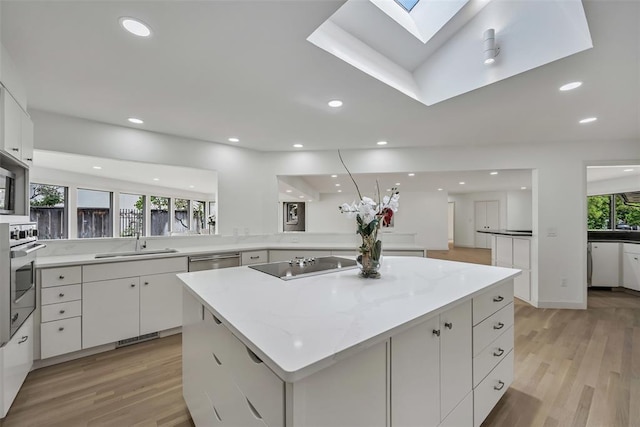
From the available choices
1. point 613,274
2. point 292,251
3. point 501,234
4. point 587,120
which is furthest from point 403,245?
point 613,274

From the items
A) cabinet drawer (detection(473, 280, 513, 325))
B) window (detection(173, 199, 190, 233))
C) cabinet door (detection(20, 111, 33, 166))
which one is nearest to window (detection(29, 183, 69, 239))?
window (detection(173, 199, 190, 233))

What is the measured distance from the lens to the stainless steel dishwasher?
308 cm

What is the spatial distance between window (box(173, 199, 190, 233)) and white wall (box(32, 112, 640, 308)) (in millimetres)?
4906

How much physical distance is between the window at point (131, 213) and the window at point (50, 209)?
3.83 ft

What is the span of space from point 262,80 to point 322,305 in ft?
5.76

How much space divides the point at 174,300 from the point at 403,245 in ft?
9.69

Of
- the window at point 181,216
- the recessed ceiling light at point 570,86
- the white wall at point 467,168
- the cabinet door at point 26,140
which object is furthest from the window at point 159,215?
the recessed ceiling light at point 570,86

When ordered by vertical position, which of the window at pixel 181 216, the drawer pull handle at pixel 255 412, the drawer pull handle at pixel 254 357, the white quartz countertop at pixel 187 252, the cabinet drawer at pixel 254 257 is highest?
the window at pixel 181 216

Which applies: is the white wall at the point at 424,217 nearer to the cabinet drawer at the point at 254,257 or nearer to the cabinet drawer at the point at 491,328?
the cabinet drawer at the point at 254,257

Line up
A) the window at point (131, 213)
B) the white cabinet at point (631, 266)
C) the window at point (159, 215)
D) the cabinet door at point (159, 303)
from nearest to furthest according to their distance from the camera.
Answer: the cabinet door at point (159, 303)
the white cabinet at point (631, 266)
the window at point (131, 213)
the window at point (159, 215)

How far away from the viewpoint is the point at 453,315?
131 centimetres

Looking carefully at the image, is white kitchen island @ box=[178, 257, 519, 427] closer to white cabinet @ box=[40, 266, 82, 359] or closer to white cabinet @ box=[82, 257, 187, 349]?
white cabinet @ box=[82, 257, 187, 349]

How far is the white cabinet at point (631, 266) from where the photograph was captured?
14.5ft

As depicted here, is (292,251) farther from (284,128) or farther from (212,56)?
(212,56)
